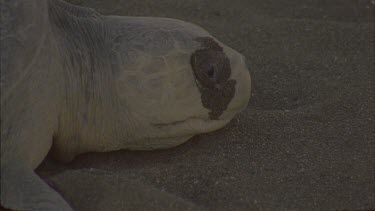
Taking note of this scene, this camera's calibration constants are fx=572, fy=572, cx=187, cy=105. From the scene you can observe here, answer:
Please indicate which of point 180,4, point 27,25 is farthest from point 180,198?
point 180,4

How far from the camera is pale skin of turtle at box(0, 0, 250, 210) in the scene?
1584 mm

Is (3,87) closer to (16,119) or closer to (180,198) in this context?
(16,119)

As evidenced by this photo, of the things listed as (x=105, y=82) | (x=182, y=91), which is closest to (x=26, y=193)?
(x=105, y=82)

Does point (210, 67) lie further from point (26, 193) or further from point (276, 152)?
point (26, 193)

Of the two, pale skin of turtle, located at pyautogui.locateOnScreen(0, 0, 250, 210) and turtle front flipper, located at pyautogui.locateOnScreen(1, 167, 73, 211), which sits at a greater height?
pale skin of turtle, located at pyautogui.locateOnScreen(0, 0, 250, 210)

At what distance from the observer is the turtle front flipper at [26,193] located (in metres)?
1.47

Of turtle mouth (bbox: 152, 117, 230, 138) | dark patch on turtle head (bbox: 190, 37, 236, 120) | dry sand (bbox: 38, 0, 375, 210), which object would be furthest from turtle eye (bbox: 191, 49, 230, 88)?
dry sand (bbox: 38, 0, 375, 210)

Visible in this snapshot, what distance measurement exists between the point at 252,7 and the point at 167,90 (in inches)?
59.3

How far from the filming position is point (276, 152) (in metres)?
1.90

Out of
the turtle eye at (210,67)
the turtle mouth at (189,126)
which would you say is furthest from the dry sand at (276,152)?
the turtle eye at (210,67)

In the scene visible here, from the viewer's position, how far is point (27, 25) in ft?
5.19

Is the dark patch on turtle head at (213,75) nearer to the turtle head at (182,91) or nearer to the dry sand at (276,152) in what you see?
the turtle head at (182,91)

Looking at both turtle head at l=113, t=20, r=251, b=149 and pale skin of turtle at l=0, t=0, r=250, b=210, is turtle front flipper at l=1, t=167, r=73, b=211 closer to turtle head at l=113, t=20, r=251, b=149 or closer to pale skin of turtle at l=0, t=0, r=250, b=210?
pale skin of turtle at l=0, t=0, r=250, b=210

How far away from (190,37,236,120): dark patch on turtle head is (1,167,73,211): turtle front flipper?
587 mm
